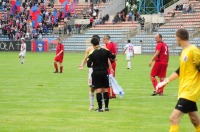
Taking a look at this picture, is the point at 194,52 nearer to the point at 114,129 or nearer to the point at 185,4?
the point at 114,129

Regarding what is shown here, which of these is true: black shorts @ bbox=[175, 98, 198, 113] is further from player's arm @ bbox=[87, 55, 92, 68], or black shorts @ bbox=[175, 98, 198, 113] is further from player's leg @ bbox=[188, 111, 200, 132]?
player's arm @ bbox=[87, 55, 92, 68]

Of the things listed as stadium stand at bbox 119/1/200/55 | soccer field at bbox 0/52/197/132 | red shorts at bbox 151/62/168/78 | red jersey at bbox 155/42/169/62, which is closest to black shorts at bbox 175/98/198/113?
soccer field at bbox 0/52/197/132

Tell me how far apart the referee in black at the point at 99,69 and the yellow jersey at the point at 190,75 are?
18.9 feet

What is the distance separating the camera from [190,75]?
37.2ft

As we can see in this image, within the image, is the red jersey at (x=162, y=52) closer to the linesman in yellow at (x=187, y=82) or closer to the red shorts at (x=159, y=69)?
the red shorts at (x=159, y=69)

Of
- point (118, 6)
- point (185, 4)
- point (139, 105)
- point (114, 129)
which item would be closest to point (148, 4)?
point (118, 6)

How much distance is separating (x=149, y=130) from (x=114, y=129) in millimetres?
774

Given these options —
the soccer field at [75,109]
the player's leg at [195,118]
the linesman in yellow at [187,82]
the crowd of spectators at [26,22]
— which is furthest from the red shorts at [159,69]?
the crowd of spectators at [26,22]

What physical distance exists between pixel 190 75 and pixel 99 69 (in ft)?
19.4

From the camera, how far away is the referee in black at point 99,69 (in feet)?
55.6

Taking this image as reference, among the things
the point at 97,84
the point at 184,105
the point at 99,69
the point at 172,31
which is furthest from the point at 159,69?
the point at 172,31

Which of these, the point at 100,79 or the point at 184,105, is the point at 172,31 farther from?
the point at 184,105

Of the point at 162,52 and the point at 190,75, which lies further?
the point at 162,52

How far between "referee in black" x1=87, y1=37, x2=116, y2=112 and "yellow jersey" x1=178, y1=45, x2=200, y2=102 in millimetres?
5749
